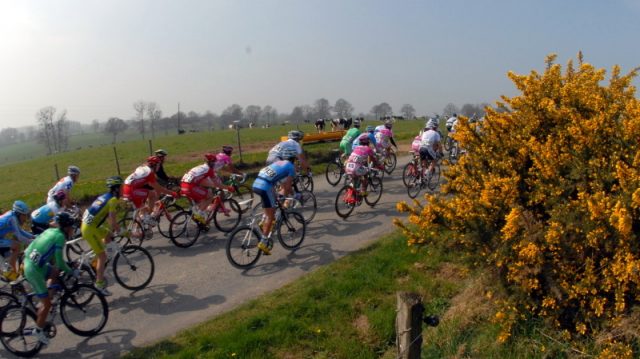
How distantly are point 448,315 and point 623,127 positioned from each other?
2.66m

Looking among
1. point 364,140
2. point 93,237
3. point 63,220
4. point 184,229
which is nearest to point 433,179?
point 364,140

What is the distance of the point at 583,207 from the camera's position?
397cm

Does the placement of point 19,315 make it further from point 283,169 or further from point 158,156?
point 158,156

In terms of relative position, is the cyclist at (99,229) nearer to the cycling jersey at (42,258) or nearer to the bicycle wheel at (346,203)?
the cycling jersey at (42,258)

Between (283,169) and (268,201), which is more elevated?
(283,169)

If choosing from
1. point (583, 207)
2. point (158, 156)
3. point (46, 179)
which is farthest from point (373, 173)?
point (46, 179)

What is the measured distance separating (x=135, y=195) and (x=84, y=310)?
3422mm

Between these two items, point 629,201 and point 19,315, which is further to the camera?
point 19,315

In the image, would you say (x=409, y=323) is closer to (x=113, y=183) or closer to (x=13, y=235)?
(x=113, y=183)

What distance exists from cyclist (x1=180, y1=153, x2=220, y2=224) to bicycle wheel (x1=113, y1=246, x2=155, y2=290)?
202 centimetres

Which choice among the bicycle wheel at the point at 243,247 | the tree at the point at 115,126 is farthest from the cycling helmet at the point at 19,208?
the tree at the point at 115,126

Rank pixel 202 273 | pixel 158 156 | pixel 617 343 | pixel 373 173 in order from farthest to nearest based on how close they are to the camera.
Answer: pixel 373 173
pixel 158 156
pixel 202 273
pixel 617 343

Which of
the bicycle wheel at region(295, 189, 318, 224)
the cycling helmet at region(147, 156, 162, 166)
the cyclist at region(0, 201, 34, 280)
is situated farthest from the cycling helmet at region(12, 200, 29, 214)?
the bicycle wheel at region(295, 189, 318, 224)

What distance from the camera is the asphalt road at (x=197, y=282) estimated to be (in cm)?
605
